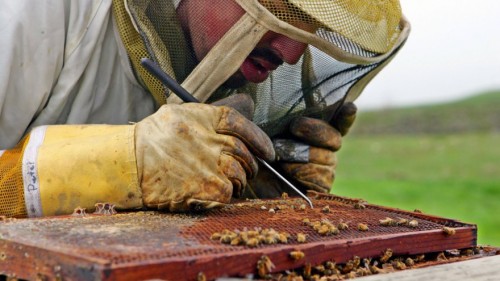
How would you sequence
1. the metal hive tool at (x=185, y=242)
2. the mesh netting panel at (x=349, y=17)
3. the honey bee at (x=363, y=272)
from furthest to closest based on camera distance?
the mesh netting panel at (x=349, y=17) < the honey bee at (x=363, y=272) < the metal hive tool at (x=185, y=242)

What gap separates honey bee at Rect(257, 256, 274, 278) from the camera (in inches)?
72.9

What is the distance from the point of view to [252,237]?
6.53 ft

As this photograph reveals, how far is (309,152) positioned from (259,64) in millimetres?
665

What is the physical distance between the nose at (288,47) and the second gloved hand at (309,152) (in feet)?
1.56

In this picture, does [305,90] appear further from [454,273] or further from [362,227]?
[454,273]

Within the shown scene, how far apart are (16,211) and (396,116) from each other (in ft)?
107

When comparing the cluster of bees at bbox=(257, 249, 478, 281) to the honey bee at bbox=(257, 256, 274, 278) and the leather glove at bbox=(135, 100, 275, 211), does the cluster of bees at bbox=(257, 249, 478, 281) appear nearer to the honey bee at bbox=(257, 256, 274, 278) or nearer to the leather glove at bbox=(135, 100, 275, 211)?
the honey bee at bbox=(257, 256, 274, 278)

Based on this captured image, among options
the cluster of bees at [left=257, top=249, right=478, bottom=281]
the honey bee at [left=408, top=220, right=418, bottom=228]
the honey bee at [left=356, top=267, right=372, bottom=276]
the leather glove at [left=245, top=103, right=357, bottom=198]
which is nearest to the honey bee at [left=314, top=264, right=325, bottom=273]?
the cluster of bees at [left=257, top=249, right=478, bottom=281]

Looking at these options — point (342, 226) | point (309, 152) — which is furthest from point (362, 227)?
point (309, 152)

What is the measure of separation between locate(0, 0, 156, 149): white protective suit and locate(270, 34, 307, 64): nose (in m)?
0.67

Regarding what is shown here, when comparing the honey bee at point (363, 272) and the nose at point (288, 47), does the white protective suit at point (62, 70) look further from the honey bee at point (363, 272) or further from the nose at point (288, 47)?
the honey bee at point (363, 272)

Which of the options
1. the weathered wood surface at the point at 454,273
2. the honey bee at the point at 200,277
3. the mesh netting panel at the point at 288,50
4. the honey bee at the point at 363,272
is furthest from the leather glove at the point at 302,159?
the honey bee at the point at 200,277

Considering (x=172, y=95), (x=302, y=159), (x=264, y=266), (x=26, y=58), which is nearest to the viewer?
(x=264, y=266)

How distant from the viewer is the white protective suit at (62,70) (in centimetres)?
278
